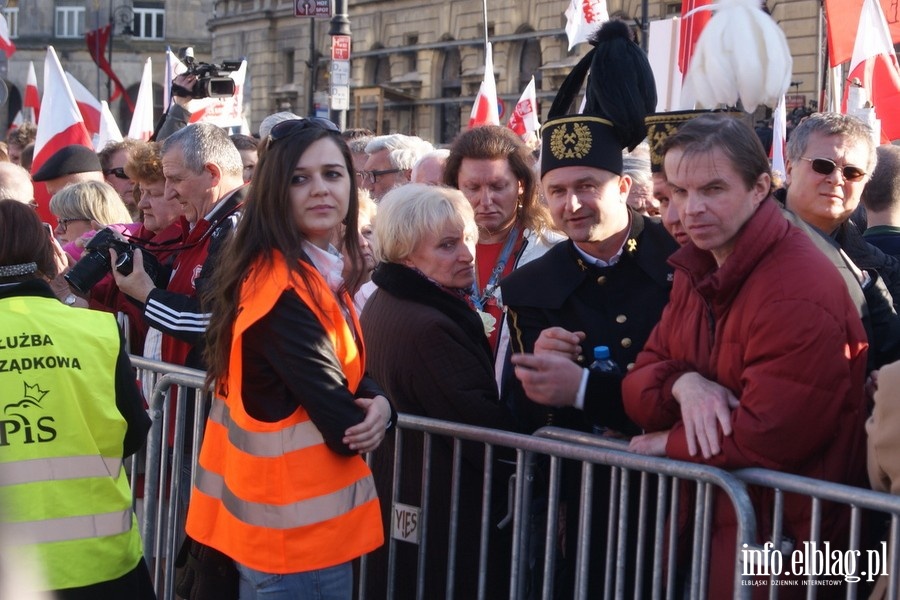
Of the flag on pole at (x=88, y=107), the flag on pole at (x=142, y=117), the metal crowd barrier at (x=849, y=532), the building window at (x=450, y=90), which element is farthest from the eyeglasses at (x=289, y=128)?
the building window at (x=450, y=90)

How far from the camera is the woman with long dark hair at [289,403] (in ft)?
11.4

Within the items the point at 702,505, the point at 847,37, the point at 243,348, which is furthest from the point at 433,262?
the point at 847,37

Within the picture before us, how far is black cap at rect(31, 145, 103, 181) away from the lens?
8039 millimetres

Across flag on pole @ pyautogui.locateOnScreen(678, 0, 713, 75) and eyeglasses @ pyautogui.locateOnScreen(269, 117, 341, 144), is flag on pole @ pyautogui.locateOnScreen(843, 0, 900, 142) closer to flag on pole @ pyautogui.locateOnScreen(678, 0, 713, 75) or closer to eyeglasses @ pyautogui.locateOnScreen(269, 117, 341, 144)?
flag on pole @ pyautogui.locateOnScreen(678, 0, 713, 75)

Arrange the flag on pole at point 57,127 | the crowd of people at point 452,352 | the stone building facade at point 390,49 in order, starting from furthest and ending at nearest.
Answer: the stone building facade at point 390,49 → the flag on pole at point 57,127 → the crowd of people at point 452,352

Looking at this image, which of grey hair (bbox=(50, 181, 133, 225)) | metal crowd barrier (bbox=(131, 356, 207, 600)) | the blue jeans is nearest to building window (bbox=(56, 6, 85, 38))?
grey hair (bbox=(50, 181, 133, 225))

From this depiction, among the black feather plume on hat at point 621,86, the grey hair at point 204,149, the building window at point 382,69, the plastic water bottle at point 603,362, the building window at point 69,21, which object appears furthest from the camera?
the building window at point 69,21

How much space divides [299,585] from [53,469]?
0.84 meters

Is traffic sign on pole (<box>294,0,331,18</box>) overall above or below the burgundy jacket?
above

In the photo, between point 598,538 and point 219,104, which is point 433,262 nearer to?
point 598,538

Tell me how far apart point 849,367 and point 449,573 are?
61.3 inches

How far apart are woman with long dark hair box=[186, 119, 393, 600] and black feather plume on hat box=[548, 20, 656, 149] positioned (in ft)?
3.95

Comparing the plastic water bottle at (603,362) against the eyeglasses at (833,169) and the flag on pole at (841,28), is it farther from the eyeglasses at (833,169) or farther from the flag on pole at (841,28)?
the flag on pole at (841,28)

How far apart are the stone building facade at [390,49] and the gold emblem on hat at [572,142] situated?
13465 mm
